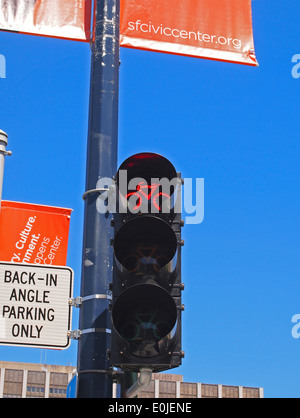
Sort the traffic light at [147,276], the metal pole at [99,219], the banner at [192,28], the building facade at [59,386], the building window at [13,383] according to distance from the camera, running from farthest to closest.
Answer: the building facade at [59,386] → the building window at [13,383] → the banner at [192,28] → the metal pole at [99,219] → the traffic light at [147,276]

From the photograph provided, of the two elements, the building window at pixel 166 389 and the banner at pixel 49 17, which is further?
the building window at pixel 166 389

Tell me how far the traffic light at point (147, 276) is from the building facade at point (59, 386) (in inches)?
4002

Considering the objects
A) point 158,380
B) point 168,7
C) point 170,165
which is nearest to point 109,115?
point 170,165

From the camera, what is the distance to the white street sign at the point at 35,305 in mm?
6059

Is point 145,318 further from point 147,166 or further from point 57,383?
point 57,383

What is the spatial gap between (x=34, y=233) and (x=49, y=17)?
2.96m

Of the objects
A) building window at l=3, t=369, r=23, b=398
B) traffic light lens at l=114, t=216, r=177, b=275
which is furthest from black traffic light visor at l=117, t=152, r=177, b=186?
building window at l=3, t=369, r=23, b=398

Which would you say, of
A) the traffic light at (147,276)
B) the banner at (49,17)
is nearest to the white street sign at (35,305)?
the traffic light at (147,276)

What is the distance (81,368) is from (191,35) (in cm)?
531

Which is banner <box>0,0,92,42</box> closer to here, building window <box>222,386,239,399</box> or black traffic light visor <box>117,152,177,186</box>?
black traffic light visor <box>117,152,177,186</box>

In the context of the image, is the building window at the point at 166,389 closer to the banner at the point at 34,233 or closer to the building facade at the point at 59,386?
the building facade at the point at 59,386

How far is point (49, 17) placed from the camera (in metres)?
9.55

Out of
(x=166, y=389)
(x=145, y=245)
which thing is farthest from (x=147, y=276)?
(x=166, y=389)

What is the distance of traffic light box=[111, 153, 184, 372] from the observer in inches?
220
